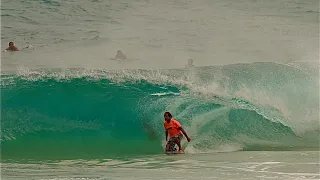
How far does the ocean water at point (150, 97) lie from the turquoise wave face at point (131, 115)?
0.9 inches

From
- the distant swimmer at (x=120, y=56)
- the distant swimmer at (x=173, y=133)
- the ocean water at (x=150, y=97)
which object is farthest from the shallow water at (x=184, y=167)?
the distant swimmer at (x=120, y=56)

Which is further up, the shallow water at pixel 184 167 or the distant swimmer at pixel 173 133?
the distant swimmer at pixel 173 133

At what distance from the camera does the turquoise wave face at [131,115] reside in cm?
1281

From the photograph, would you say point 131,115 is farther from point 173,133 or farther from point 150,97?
point 173,133

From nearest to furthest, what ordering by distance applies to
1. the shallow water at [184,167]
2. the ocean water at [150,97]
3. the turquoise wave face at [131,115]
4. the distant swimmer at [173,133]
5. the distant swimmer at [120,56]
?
the shallow water at [184,167], the ocean water at [150,97], the distant swimmer at [173,133], the turquoise wave face at [131,115], the distant swimmer at [120,56]

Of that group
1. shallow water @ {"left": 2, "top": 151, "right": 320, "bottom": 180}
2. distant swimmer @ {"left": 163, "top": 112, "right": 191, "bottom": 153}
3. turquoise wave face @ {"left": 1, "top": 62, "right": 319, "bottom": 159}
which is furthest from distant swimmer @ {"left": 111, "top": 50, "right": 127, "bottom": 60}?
shallow water @ {"left": 2, "top": 151, "right": 320, "bottom": 180}

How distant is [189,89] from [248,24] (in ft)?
39.4

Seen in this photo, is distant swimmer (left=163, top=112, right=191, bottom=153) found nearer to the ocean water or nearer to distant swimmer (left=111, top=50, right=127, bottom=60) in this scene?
the ocean water

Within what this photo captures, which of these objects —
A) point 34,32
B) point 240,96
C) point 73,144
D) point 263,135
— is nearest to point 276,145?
point 263,135

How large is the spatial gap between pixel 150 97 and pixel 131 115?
0.62 m

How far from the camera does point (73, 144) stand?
13219mm

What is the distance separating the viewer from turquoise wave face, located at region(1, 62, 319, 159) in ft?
42.0

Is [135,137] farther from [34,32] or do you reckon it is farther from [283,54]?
[34,32]

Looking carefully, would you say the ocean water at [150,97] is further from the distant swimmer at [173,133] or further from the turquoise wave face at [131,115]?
the distant swimmer at [173,133]
